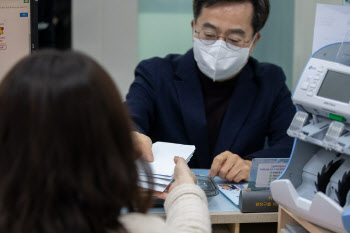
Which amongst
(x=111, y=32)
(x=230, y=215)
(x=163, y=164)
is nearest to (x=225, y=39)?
(x=163, y=164)

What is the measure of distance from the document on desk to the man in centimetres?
56

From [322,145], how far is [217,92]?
1.00 metres

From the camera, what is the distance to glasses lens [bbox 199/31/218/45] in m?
1.84

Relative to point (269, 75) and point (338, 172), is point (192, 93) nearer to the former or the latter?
point (269, 75)

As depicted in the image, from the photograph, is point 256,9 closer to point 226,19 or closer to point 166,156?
point 226,19

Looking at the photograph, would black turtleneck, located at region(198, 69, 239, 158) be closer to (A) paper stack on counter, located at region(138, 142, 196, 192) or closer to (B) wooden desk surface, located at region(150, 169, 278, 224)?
(A) paper stack on counter, located at region(138, 142, 196, 192)

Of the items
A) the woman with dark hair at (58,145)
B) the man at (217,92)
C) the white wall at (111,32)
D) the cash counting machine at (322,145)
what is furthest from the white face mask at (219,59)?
the white wall at (111,32)

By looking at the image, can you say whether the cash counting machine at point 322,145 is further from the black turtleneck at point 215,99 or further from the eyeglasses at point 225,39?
the black turtleneck at point 215,99

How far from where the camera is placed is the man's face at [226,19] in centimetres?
181

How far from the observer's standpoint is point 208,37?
1854 millimetres

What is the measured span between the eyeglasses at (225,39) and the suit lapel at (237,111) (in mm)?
204

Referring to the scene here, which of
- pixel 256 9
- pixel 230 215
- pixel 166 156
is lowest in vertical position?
pixel 230 215

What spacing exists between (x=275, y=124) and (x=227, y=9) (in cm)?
59

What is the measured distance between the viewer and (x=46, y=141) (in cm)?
65
